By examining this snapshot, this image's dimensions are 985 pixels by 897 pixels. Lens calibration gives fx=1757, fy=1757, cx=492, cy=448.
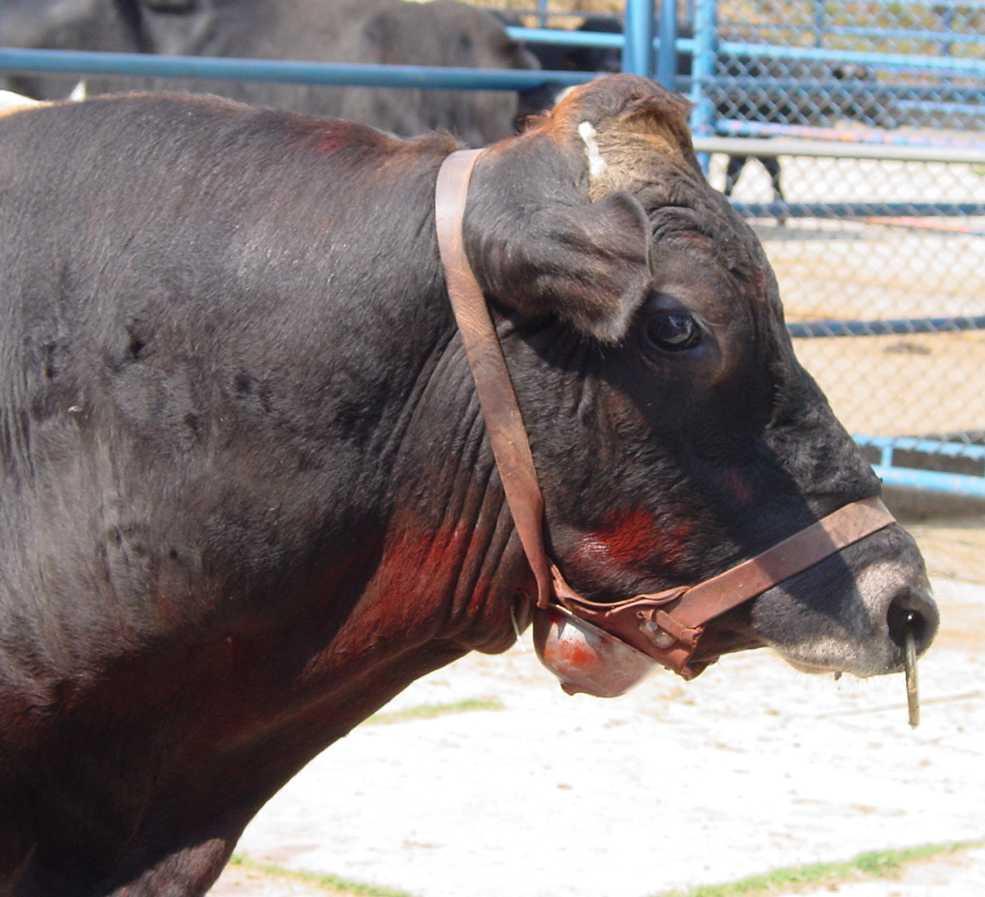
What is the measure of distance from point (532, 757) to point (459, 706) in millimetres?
503

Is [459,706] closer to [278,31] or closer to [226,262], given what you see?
[226,262]

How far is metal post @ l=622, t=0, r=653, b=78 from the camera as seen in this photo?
7445mm

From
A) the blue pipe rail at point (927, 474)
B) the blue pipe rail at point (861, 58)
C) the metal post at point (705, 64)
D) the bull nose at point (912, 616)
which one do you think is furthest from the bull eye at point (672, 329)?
the blue pipe rail at point (861, 58)

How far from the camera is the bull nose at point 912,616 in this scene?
252 cm

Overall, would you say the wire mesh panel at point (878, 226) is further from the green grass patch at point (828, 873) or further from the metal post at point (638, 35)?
the green grass patch at point (828, 873)

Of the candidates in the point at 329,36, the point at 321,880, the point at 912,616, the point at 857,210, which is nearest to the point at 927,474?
the point at 857,210

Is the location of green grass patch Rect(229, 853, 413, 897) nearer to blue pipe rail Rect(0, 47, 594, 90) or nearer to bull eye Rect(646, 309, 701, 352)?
bull eye Rect(646, 309, 701, 352)

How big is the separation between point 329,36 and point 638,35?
4436 millimetres

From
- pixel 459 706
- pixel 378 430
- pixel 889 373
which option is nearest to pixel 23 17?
pixel 889 373

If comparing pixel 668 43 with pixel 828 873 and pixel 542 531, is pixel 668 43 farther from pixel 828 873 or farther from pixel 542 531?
pixel 542 531

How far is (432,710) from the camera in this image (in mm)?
5145

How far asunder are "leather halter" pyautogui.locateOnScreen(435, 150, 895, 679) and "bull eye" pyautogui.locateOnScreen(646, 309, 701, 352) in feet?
0.68

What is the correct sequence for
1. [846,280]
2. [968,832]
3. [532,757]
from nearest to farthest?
[968,832] < [532,757] < [846,280]

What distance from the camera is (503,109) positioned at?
11.2 m
